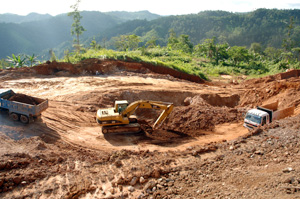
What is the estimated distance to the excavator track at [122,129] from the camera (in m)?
13.1

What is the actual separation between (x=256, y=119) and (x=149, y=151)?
20.3 ft

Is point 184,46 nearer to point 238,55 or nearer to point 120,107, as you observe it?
point 238,55

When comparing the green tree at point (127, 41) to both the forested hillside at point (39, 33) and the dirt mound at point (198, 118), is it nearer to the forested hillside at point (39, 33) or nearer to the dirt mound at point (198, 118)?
the dirt mound at point (198, 118)

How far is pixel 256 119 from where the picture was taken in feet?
43.7

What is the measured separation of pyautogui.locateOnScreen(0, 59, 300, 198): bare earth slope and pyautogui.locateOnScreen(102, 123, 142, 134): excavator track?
0.28 m

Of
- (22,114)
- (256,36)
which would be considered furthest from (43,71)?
(256,36)

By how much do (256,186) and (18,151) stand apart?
890cm

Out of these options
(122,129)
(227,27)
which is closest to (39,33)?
(227,27)

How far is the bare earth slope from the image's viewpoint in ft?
25.8

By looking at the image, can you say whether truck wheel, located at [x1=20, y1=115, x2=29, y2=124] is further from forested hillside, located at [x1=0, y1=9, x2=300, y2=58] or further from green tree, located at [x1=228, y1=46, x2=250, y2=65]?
forested hillside, located at [x1=0, y1=9, x2=300, y2=58]

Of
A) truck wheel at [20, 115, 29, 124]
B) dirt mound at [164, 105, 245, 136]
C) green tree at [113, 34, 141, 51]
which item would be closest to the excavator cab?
dirt mound at [164, 105, 245, 136]

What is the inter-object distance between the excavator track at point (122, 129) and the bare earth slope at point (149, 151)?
278 millimetres

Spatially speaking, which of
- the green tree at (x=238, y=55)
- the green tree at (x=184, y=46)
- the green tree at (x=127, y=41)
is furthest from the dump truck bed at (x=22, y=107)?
the green tree at (x=184, y=46)

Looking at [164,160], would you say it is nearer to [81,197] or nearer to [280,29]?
[81,197]
